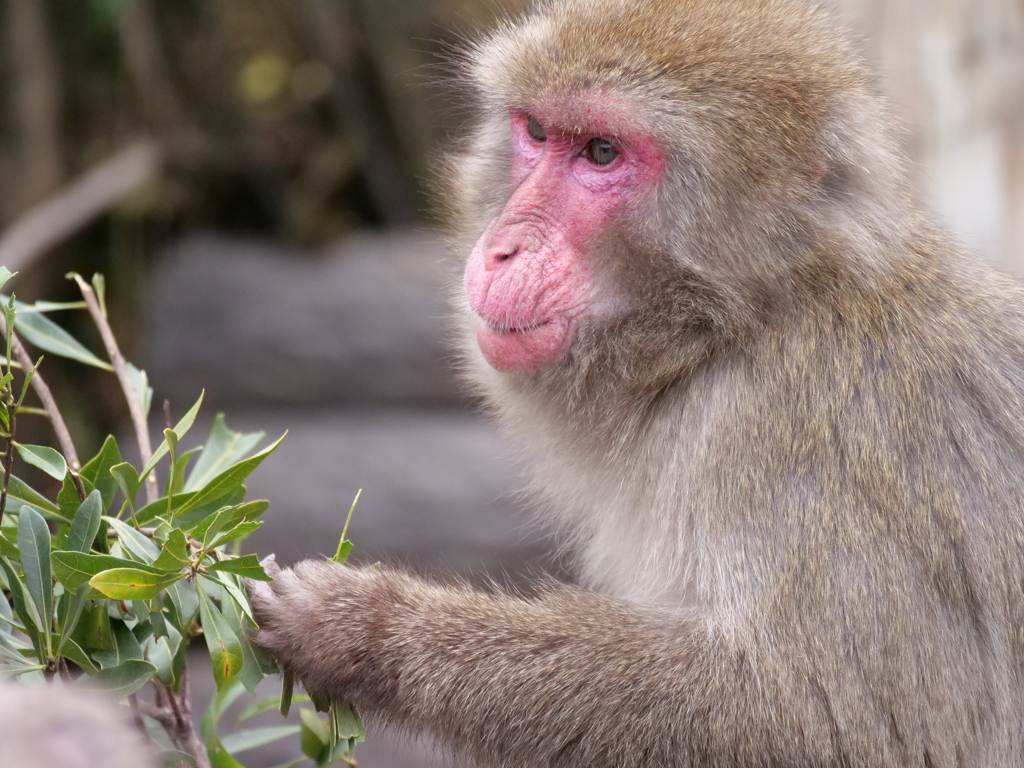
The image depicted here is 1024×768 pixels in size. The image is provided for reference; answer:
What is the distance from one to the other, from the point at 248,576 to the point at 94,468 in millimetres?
427

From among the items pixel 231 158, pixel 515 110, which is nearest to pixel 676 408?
pixel 515 110

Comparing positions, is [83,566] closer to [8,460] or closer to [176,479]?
[8,460]

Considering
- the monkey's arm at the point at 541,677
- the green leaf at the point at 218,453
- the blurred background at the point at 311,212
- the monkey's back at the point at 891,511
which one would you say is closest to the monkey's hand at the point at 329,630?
the monkey's arm at the point at 541,677

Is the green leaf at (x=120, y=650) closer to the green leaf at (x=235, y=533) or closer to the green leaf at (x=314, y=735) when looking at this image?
the green leaf at (x=235, y=533)

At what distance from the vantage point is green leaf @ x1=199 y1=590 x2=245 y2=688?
256cm

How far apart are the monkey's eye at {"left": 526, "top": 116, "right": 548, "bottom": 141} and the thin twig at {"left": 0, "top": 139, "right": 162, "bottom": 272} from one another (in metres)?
4.46

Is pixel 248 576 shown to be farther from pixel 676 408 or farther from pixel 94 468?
pixel 676 408

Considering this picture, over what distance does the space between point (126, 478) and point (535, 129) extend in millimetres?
1489

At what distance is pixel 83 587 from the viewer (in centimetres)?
248

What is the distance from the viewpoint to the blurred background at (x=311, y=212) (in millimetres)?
8273

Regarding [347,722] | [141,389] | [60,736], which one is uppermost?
[60,736]

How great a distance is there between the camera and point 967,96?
28.2 ft

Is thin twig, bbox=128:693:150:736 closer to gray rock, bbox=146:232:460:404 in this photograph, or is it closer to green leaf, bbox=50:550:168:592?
green leaf, bbox=50:550:168:592

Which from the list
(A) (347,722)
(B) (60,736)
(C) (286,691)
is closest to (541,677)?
(A) (347,722)
